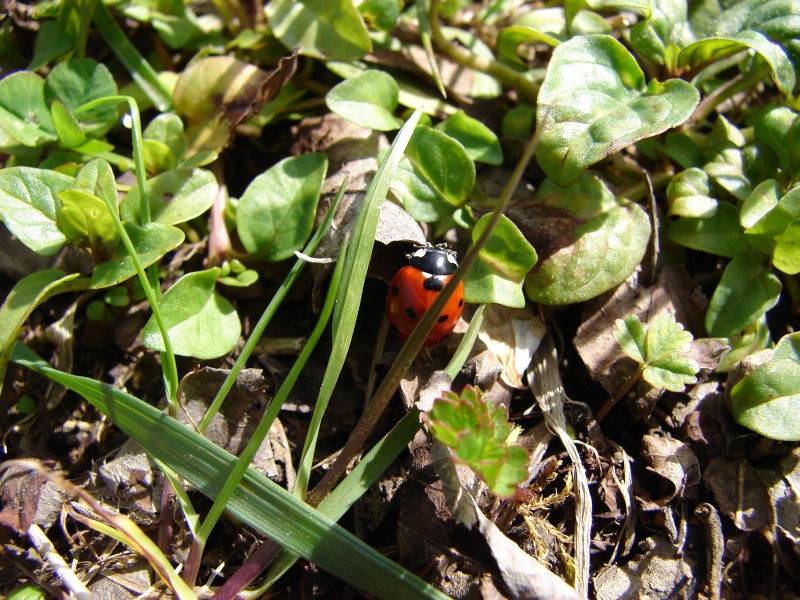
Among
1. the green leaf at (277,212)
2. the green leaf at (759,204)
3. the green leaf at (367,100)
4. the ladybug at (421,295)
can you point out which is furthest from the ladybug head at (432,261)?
the green leaf at (759,204)

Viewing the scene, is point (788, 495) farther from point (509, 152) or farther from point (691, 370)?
point (509, 152)

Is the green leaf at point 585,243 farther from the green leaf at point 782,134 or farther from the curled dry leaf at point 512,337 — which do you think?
the green leaf at point 782,134

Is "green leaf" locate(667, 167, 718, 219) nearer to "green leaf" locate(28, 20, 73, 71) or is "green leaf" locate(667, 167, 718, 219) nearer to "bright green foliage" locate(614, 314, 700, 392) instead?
"bright green foliage" locate(614, 314, 700, 392)

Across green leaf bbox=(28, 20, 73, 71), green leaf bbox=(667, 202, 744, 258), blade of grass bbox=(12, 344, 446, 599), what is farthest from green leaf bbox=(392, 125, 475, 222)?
green leaf bbox=(28, 20, 73, 71)

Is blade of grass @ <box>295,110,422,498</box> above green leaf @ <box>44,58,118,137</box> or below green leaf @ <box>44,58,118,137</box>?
below

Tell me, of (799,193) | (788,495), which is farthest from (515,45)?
(788,495)
